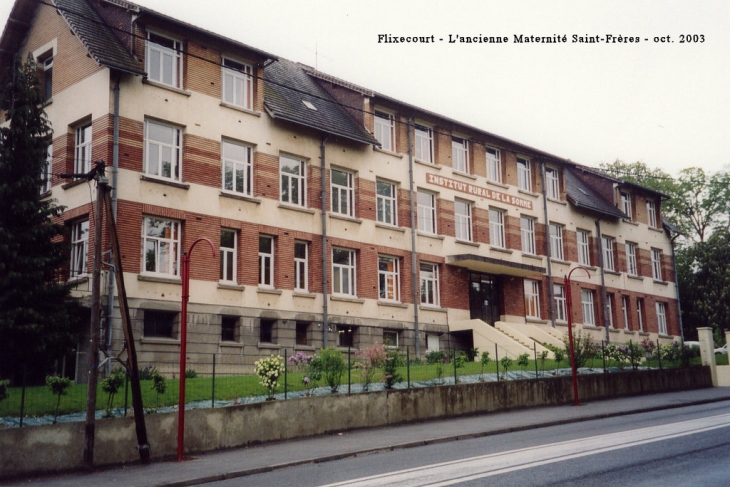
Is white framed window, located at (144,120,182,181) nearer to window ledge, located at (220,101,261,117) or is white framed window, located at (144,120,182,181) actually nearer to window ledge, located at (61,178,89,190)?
window ledge, located at (220,101,261,117)

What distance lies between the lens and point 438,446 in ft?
56.5

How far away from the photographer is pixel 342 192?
32.7 m

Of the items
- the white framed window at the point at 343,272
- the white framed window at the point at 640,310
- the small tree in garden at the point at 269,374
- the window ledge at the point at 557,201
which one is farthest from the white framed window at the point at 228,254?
the white framed window at the point at 640,310

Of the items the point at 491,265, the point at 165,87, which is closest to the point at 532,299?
the point at 491,265

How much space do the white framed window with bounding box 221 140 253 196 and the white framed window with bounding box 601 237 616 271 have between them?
83.2ft

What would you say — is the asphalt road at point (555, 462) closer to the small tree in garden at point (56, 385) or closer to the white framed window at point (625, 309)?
the small tree in garden at point (56, 385)

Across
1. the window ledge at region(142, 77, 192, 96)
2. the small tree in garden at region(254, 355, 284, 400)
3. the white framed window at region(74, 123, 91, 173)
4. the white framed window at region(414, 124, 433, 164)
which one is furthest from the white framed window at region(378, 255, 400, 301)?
the small tree in garden at region(254, 355, 284, 400)

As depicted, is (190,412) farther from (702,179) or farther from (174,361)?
(702,179)

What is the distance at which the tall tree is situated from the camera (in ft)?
70.6

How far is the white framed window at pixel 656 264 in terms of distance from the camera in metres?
50.5

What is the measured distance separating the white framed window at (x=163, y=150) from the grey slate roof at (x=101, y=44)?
209 cm

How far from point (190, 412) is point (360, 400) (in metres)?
5.11

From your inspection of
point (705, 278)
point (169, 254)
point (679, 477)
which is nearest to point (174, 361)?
point (169, 254)

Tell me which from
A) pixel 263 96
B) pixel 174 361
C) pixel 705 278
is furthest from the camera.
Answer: pixel 705 278
